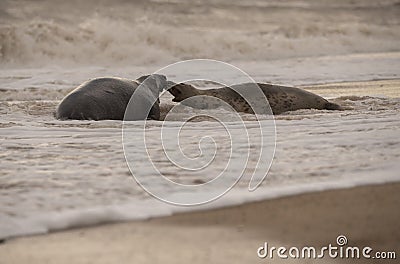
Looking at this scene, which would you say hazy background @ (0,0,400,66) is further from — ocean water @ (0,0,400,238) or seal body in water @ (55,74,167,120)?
seal body in water @ (55,74,167,120)

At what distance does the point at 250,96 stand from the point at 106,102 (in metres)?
1.85

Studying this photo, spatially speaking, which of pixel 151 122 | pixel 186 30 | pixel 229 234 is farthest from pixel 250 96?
pixel 186 30

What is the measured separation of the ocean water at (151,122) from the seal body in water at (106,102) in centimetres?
27

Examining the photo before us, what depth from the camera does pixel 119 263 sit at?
2.55 m

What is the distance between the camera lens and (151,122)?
249 inches

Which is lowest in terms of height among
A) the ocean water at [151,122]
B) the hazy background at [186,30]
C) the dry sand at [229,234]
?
the dry sand at [229,234]

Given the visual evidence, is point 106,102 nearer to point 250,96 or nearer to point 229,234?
point 250,96

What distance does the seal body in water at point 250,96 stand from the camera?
7.55 m

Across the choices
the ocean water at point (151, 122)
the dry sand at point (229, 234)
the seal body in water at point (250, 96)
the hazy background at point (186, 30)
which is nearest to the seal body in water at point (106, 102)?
the ocean water at point (151, 122)

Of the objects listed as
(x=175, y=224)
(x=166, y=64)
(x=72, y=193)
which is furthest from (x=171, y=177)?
(x=166, y=64)

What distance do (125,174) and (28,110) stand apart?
3.79 metres

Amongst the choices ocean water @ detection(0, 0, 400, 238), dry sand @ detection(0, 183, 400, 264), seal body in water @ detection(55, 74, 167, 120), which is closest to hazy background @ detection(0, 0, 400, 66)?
ocean water @ detection(0, 0, 400, 238)

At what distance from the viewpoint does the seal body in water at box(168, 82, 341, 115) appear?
7551 mm

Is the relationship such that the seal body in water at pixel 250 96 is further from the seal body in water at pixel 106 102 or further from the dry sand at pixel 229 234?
the dry sand at pixel 229 234
